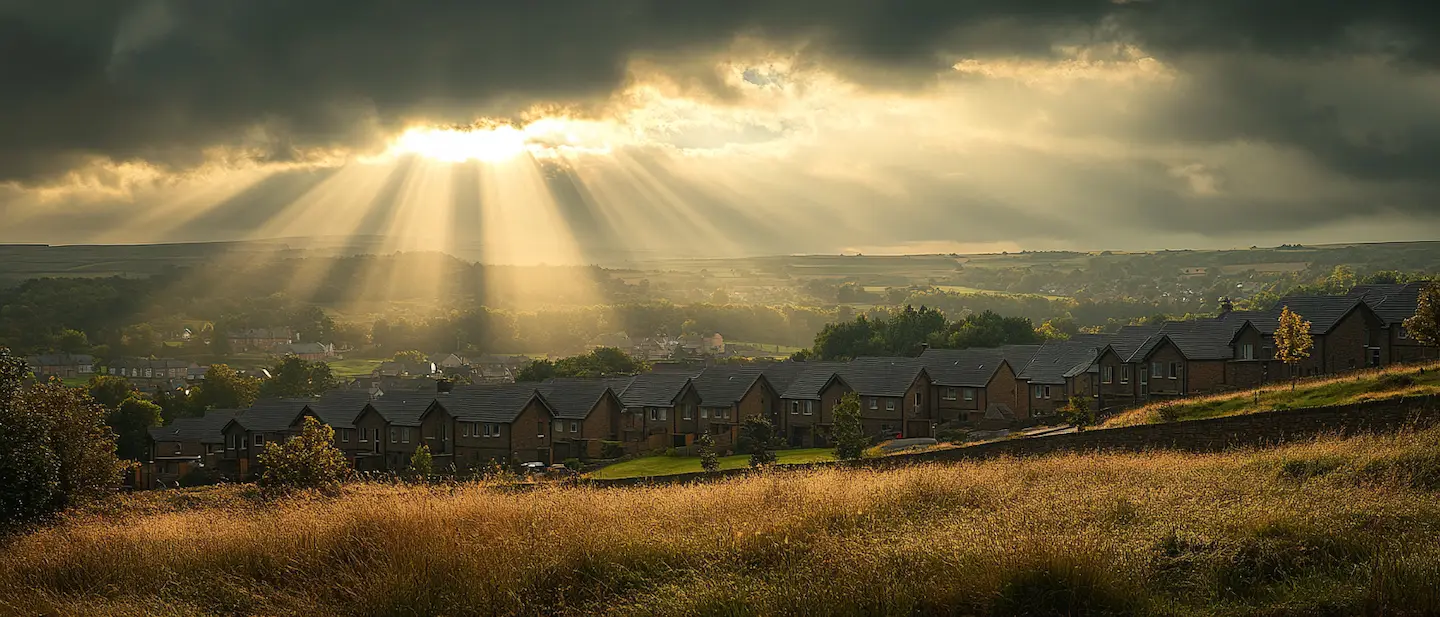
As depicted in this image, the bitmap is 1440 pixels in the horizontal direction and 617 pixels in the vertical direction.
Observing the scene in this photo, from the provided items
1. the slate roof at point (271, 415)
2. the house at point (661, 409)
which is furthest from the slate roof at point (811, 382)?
the slate roof at point (271, 415)

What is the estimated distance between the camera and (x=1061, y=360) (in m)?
71.6

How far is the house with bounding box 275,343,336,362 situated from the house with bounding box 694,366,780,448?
12621 cm

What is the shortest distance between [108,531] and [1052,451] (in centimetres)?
2323

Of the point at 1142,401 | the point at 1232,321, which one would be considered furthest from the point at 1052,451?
the point at 1232,321

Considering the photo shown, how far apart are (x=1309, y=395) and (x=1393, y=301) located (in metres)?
20.5

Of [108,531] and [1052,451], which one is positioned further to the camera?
[1052,451]

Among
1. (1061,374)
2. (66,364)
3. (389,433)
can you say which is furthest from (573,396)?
(66,364)

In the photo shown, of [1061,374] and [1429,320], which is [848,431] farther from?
[1061,374]

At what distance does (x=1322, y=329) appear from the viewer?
55.0 meters

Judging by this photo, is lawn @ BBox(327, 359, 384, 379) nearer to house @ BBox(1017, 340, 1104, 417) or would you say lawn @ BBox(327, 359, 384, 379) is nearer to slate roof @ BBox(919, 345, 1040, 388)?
slate roof @ BBox(919, 345, 1040, 388)

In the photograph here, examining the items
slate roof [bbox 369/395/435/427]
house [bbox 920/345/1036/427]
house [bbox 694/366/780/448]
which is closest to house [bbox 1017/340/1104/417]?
house [bbox 920/345/1036/427]

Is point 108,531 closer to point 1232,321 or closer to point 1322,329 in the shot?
point 1322,329

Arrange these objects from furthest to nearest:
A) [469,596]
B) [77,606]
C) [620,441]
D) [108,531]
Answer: [620,441], [108,531], [77,606], [469,596]

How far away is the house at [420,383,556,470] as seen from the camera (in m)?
68.1
